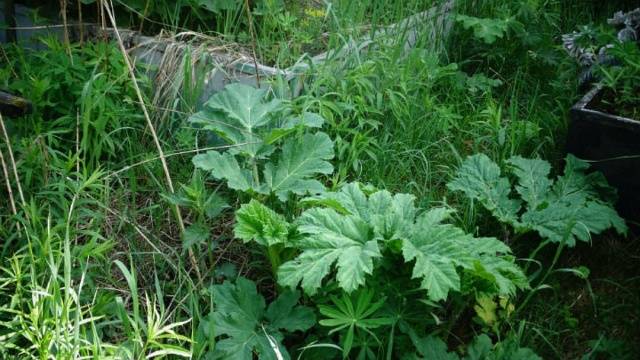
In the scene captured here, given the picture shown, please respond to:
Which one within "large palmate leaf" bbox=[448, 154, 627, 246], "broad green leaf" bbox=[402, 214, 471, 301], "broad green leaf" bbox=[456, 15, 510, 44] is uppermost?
"broad green leaf" bbox=[456, 15, 510, 44]

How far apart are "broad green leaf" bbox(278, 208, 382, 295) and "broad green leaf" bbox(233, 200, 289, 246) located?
0.22 ft

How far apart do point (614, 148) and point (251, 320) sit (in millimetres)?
1615

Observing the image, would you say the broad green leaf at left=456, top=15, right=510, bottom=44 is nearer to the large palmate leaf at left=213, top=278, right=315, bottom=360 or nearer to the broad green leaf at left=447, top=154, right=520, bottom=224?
the broad green leaf at left=447, top=154, right=520, bottom=224

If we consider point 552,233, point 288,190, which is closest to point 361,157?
point 288,190

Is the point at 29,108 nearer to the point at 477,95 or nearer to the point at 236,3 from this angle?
the point at 236,3

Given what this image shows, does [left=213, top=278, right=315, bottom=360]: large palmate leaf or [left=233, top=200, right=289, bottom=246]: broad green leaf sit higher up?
[left=233, top=200, right=289, bottom=246]: broad green leaf

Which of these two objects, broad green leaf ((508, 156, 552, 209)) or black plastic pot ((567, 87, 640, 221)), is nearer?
broad green leaf ((508, 156, 552, 209))

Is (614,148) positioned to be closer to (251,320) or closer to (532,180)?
(532,180)

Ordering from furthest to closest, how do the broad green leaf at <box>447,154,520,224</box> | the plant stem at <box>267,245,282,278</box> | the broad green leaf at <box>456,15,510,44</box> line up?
the broad green leaf at <box>456,15,510,44</box> → the broad green leaf at <box>447,154,520,224</box> → the plant stem at <box>267,245,282,278</box>

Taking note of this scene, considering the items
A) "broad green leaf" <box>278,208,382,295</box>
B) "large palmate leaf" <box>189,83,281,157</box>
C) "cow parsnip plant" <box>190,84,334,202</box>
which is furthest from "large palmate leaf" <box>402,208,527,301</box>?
"large palmate leaf" <box>189,83,281,157</box>

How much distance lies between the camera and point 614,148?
284 centimetres

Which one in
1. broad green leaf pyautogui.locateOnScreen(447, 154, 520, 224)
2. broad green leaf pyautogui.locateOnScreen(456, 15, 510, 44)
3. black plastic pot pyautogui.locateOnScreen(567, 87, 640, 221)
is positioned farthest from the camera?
broad green leaf pyautogui.locateOnScreen(456, 15, 510, 44)

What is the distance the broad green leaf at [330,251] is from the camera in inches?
81.3

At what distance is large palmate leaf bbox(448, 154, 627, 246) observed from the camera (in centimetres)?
257
